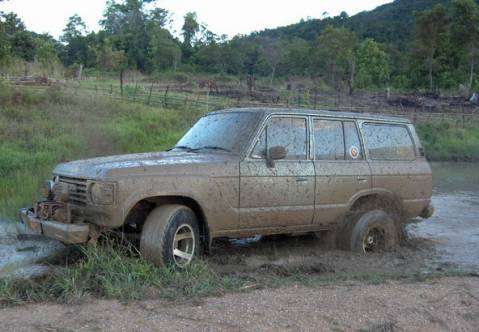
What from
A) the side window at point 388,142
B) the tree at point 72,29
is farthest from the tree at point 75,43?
the side window at point 388,142

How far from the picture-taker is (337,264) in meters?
6.87

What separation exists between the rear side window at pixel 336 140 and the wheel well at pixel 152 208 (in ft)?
5.70

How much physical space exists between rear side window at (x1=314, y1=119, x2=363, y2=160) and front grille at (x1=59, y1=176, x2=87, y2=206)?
111 inches

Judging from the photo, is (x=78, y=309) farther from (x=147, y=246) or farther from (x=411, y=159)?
(x=411, y=159)

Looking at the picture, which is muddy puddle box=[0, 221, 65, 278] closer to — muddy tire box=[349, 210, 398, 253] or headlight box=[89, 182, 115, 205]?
headlight box=[89, 182, 115, 205]

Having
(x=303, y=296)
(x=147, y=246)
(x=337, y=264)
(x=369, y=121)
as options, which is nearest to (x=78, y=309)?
(x=147, y=246)

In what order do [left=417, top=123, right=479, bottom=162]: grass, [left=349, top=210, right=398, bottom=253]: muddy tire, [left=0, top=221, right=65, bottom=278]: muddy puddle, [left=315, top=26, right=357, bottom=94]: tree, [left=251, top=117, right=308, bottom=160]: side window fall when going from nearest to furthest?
1. [left=0, top=221, right=65, bottom=278]: muddy puddle
2. [left=251, top=117, right=308, bottom=160]: side window
3. [left=349, top=210, right=398, bottom=253]: muddy tire
4. [left=417, top=123, right=479, bottom=162]: grass
5. [left=315, top=26, right=357, bottom=94]: tree

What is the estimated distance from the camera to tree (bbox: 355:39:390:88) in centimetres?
6144

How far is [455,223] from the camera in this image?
35.5 feet

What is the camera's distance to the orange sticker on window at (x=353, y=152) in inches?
292

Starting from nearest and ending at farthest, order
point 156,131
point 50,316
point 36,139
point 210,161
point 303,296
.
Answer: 1. point 50,316
2. point 303,296
3. point 210,161
4. point 36,139
5. point 156,131

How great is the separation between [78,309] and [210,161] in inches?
87.3

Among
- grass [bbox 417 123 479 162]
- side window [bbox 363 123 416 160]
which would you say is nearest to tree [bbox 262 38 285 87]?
grass [bbox 417 123 479 162]

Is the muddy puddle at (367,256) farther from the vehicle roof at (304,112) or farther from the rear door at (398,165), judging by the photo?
the vehicle roof at (304,112)
